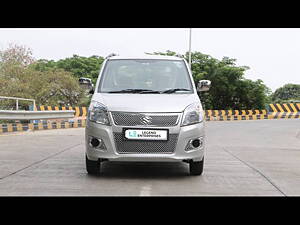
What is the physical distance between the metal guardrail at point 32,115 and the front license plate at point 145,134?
8.88m

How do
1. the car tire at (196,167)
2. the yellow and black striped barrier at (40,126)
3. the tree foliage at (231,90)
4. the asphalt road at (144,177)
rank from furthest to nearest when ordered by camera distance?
the tree foliage at (231,90), the yellow and black striped barrier at (40,126), the car tire at (196,167), the asphalt road at (144,177)

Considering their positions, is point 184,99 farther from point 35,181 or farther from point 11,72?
point 11,72

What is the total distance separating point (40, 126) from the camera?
17.1 meters

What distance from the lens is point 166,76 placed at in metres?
6.94

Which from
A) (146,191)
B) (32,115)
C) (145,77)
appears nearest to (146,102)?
(145,77)

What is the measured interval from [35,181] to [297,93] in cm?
9256

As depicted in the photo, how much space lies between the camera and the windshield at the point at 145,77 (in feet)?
21.9

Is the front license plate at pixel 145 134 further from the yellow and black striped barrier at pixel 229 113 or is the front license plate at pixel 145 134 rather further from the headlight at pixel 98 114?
the yellow and black striped barrier at pixel 229 113

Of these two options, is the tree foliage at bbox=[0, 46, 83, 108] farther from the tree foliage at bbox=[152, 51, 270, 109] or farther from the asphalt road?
the asphalt road

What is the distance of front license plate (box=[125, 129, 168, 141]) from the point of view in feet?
19.2

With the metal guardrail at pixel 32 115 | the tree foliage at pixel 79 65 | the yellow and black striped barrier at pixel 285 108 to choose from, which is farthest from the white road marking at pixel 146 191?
the tree foliage at pixel 79 65

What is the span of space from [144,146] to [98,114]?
805 mm

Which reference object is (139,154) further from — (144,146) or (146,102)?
(146,102)
